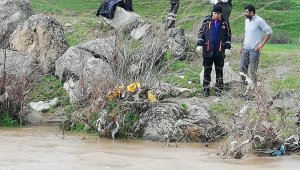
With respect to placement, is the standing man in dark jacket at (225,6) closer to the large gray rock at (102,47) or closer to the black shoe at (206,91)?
the black shoe at (206,91)

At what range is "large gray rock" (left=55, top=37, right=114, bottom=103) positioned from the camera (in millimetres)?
10938

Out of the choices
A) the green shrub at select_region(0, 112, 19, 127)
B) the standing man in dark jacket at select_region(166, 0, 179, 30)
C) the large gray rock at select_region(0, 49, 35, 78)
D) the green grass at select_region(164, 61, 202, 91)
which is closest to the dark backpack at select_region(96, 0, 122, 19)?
the standing man in dark jacket at select_region(166, 0, 179, 30)

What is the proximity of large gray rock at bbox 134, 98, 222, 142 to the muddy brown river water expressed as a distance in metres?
0.23

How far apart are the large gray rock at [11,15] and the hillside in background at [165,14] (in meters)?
1.15

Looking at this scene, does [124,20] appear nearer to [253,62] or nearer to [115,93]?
[253,62]

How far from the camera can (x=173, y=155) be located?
8.20 metres

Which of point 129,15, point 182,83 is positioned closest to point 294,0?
point 129,15

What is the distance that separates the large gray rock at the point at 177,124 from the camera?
9539mm

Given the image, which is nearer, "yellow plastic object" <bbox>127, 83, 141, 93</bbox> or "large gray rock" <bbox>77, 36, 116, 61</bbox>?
"yellow plastic object" <bbox>127, 83, 141, 93</bbox>

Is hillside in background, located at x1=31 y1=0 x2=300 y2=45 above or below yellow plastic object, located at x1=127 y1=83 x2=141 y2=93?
above

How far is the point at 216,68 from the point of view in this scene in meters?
12.1

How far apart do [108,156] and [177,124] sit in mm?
1966

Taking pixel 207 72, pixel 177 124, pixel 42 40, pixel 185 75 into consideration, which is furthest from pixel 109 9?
pixel 177 124

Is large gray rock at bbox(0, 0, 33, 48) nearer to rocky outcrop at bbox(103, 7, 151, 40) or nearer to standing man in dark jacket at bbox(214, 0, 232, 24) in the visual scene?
rocky outcrop at bbox(103, 7, 151, 40)
